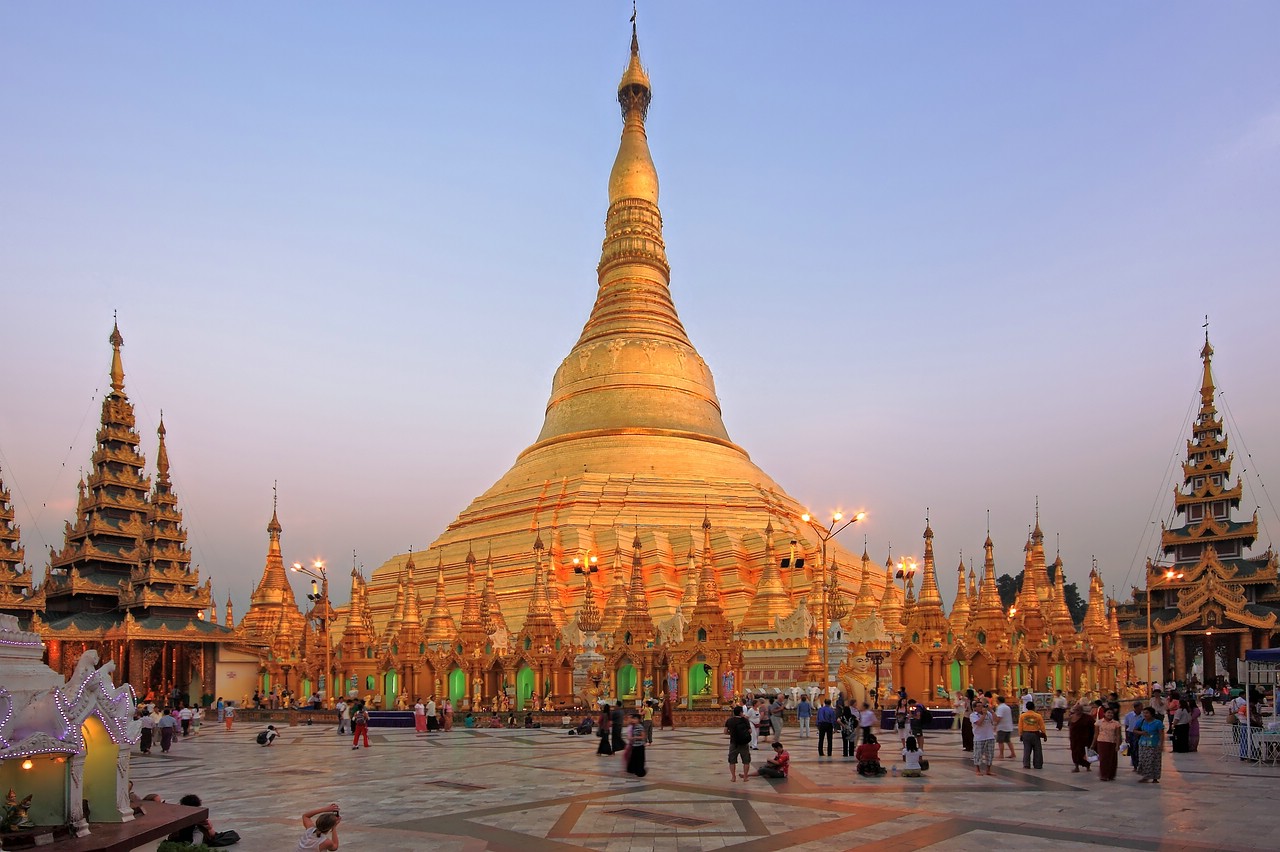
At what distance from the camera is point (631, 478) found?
54.0 meters

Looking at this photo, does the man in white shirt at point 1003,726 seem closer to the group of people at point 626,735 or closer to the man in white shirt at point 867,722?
the man in white shirt at point 867,722

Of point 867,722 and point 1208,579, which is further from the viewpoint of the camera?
point 1208,579

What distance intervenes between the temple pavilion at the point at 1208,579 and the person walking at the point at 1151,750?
138 feet

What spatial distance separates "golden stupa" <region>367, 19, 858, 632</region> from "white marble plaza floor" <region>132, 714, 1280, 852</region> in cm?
2091

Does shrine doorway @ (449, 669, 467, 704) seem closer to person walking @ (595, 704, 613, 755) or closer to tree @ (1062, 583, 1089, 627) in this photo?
person walking @ (595, 704, 613, 755)

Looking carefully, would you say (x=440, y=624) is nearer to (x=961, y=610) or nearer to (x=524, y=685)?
(x=524, y=685)

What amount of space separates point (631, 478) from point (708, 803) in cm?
3955

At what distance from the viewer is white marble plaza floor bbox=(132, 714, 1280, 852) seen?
11.8 metres

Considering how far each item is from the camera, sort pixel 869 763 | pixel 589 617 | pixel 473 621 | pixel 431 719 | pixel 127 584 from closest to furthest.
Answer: pixel 869 763, pixel 431 719, pixel 589 617, pixel 473 621, pixel 127 584

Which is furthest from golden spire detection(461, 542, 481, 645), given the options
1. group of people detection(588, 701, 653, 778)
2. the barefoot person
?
the barefoot person

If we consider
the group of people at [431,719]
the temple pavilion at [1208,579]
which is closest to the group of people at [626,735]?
the group of people at [431,719]

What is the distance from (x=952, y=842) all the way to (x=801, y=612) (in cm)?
2380

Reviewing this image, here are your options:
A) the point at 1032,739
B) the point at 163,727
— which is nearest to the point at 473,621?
the point at 163,727

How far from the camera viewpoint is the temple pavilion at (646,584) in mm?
35812
